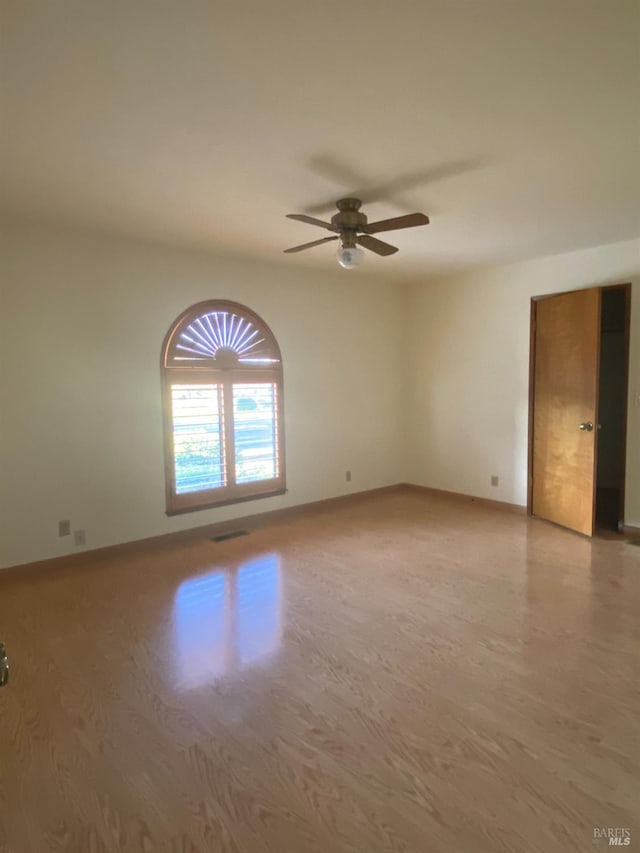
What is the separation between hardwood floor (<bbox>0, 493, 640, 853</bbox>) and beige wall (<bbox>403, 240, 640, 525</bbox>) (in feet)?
5.06

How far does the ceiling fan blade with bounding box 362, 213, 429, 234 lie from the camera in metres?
2.63

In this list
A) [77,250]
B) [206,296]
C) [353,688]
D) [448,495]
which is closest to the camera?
[353,688]

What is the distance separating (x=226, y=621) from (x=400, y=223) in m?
2.52

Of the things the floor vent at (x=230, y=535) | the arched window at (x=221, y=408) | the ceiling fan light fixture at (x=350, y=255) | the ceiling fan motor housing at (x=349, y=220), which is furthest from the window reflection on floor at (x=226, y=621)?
the ceiling fan motor housing at (x=349, y=220)

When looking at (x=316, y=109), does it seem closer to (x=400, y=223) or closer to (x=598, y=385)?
(x=400, y=223)

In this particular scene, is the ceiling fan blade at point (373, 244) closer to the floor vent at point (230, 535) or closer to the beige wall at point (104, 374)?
the beige wall at point (104, 374)

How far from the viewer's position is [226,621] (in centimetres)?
280

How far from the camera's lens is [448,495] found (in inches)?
218

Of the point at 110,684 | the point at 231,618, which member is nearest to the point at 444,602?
the point at 231,618

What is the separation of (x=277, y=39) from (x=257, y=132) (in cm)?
60

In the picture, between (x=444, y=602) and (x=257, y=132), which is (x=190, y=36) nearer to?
(x=257, y=132)

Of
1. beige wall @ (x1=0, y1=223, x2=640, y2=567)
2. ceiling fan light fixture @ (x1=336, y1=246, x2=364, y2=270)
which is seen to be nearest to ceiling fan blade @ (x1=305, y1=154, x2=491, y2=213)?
ceiling fan light fixture @ (x1=336, y1=246, x2=364, y2=270)

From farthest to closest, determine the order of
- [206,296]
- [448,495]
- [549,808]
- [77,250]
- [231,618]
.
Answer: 1. [448,495]
2. [206,296]
3. [77,250]
4. [231,618]
5. [549,808]

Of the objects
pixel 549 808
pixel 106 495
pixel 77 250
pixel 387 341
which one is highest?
pixel 77 250
